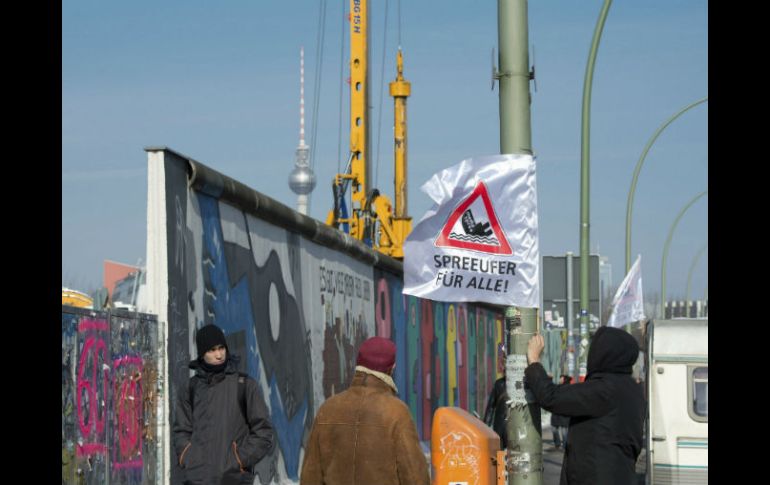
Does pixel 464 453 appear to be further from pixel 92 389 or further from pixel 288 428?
pixel 288 428

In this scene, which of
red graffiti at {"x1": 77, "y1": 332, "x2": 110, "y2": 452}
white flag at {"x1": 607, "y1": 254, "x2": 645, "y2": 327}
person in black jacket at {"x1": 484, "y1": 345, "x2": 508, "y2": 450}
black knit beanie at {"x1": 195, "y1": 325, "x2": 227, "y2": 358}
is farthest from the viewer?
white flag at {"x1": 607, "y1": 254, "x2": 645, "y2": 327}

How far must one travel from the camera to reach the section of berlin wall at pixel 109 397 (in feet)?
29.0

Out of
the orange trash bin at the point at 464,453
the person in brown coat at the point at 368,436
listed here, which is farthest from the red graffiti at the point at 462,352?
the person in brown coat at the point at 368,436

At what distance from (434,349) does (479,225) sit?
17.7 metres

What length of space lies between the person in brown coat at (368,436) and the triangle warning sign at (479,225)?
1.40 meters

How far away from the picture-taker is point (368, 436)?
7.04m

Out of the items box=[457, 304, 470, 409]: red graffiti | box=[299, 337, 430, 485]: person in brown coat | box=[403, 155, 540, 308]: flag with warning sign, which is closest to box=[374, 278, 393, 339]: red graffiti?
box=[457, 304, 470, 409]: red graffiti

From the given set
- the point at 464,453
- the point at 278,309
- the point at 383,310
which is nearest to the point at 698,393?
the point at 278,309

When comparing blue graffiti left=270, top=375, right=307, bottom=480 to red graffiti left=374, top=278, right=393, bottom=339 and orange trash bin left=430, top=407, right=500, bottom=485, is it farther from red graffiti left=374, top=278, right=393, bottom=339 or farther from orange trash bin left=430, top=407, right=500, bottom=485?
red graffiti left=374, top=278, right=393, bottom=339

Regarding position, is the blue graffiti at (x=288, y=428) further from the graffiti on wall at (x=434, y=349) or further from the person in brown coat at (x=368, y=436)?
the person in brown coat at (x=368, y=436)

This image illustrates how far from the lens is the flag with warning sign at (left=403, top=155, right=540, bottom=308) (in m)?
8.33

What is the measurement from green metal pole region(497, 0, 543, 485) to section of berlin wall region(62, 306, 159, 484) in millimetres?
2791
